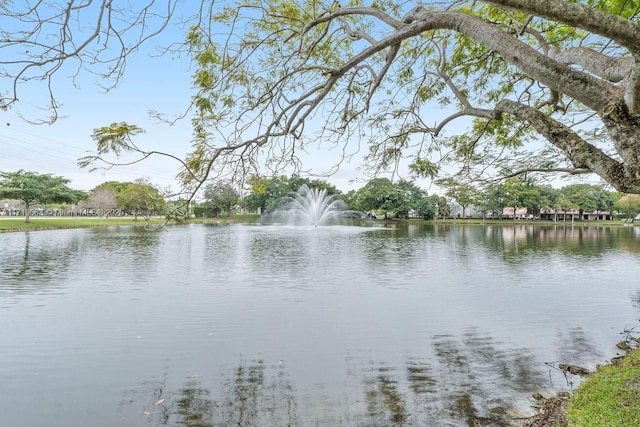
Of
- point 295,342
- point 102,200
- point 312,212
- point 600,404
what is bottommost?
point 295,342

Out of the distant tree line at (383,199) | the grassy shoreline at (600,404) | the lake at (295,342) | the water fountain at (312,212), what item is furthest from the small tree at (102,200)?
the grassy shoreline at (600,404)

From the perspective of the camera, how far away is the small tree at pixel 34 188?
40.2 m

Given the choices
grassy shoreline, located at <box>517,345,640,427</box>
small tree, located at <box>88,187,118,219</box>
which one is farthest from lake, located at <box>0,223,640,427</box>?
small tree, located at <box>88,187,118,219</box>

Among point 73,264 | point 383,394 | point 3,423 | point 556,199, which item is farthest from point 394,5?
point 556,199

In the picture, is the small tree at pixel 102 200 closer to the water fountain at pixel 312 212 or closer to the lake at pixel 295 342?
the water fountain at pixel 312 212

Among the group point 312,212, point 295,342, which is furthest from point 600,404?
point 312,212

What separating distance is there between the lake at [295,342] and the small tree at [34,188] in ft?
106

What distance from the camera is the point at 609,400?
12.8 feet

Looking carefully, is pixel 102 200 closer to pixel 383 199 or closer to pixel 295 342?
pixel 383 199

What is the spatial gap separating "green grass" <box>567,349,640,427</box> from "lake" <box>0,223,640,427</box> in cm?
63

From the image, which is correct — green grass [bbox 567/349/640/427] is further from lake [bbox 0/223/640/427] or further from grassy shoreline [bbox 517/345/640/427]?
lake [bbox 0/223/640/427]

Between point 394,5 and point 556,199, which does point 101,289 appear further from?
point 556,199

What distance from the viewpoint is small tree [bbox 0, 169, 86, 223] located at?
132 ft

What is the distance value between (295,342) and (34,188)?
44.4m
